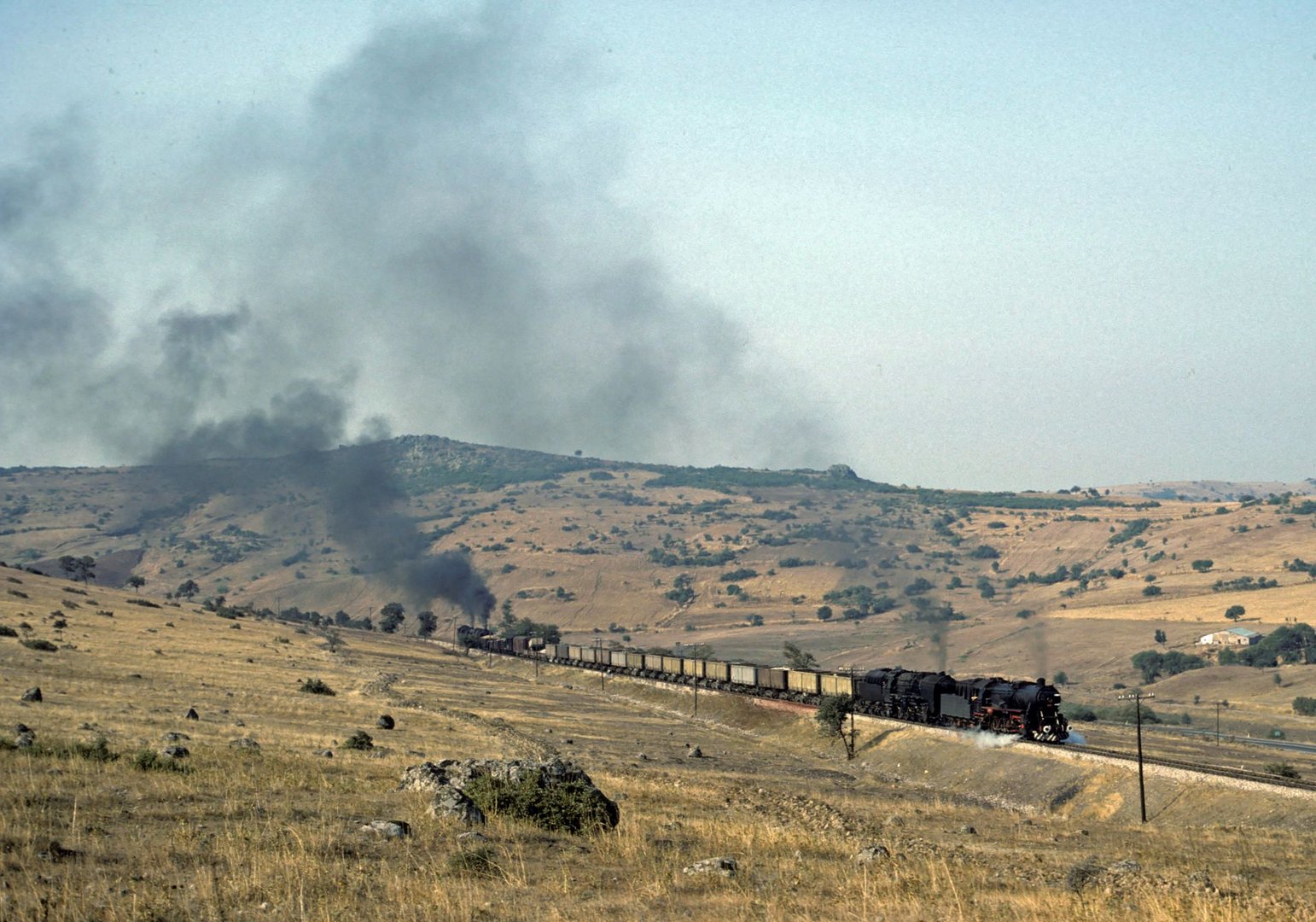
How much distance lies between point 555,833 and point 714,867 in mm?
4517

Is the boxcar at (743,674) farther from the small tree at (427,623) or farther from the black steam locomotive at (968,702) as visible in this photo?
the small tree at (427,623)

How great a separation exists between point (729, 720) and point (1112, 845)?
60599mm

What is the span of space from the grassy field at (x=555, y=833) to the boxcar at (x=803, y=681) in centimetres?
1528

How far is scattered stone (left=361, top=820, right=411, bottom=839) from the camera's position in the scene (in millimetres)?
19719

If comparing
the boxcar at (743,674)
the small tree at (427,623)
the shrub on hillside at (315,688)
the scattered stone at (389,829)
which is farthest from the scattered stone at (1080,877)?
the small tree at (427,623)

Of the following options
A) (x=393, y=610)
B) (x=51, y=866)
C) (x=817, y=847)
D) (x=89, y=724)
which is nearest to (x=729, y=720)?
(x=89, y=724)

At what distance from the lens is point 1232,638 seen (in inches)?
5773

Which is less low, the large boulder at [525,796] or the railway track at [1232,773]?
the large boulder at [525,796]

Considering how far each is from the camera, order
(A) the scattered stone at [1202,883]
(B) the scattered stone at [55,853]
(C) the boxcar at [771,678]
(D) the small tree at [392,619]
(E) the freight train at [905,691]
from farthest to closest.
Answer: (D) the small tree at [392,619] < (C) the boxcar at [771,678] < (E) the freight train at [905,691] < (A) the scattered stone at [1202,883] < (B) the scattered stone at [55,853]

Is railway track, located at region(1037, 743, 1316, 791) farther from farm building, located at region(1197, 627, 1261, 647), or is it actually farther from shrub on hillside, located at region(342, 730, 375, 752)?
→ farm building, located at region(1197, 627, 1261, 647)

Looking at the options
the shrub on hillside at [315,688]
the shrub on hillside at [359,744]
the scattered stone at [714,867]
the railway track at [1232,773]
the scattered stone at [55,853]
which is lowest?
the railway track at [1232,773]

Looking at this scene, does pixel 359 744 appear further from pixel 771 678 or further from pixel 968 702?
pixel 771 678

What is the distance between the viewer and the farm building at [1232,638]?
144 m

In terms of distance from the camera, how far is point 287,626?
507ft
